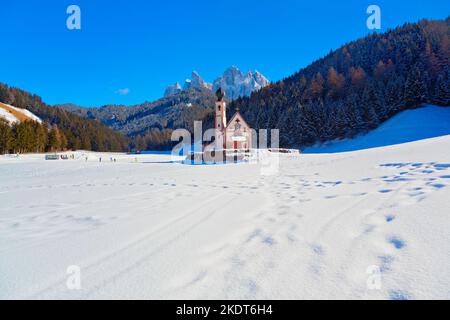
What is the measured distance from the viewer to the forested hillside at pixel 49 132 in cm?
6869

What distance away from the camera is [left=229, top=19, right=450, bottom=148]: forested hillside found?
51156mm

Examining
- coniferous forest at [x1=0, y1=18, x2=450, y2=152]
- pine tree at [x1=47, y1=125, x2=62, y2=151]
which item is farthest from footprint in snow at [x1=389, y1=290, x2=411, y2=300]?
pine tree at [x1=47, y1=125, x2=62, y2=151]

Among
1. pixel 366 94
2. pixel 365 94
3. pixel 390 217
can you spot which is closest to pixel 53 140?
pixel 365 94

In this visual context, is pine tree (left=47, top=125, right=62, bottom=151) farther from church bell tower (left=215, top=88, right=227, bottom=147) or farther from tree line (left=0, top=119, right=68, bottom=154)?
church bell tower (left=215, top=88, right=227, bottom=147)

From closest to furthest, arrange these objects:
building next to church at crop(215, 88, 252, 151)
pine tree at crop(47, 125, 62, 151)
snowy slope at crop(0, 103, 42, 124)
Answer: building next to church at crop(215, 88, 252, 151), pine tree at crop(47, 125, 62, 151), snowy slope at crop(0, 103, 42, 124)

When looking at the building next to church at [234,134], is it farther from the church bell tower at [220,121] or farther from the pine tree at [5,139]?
the pine tree at [5,139]

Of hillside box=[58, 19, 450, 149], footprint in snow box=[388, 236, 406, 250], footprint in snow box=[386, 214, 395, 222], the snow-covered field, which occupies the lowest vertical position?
the snow-covered field

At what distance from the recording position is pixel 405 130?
43.2m

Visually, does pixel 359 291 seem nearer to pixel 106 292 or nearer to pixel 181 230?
pixel 106 292

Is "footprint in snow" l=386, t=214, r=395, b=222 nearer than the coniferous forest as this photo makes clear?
Yes

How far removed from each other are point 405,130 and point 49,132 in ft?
306

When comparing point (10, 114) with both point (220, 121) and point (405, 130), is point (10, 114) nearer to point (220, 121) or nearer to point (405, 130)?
point (220, 121)

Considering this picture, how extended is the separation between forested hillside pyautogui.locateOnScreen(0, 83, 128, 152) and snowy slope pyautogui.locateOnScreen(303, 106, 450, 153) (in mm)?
75701
